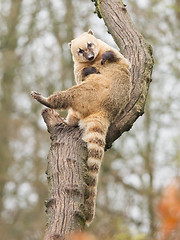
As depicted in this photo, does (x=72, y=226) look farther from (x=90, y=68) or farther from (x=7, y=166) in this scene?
(x=7, y=166)

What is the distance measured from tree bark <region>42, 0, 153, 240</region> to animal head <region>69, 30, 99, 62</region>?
0.51 metres

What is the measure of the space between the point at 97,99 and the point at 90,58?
1.29 meters

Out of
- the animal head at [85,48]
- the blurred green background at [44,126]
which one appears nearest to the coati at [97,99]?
the animal head at [85,48]

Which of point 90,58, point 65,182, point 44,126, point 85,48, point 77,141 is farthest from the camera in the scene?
point 44,126

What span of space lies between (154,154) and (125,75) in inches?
376

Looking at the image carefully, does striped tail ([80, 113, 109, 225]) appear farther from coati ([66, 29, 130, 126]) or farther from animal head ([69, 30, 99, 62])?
animal head ([69, 30, 99, 62])

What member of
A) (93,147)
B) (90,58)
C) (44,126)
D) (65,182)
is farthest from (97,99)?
(44,126)

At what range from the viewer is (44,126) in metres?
15.9

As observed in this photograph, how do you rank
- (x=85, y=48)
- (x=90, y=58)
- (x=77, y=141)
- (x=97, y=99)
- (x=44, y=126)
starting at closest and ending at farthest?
(x=77, y=141), (x=97, y=99), (x=90, y=58), (x=85, y=48), (x=44, y=126)

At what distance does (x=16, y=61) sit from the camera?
1599 centimetres

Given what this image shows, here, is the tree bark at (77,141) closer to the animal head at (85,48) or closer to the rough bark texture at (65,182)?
the rough bark texture at (65,182)

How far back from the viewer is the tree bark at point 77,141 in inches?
143

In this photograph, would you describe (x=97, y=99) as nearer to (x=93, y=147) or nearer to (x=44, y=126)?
(x=93, y=147)

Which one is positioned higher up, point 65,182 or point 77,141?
point 77,141
